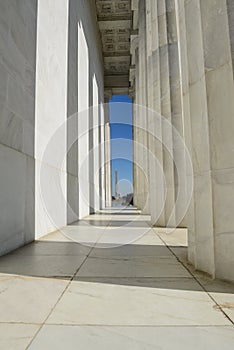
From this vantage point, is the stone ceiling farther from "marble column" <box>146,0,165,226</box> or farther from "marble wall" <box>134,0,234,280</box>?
"marble wall" <box>134,0,234,280</box>

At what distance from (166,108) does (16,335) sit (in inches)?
286

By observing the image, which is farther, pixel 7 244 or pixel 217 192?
pixel 7 244

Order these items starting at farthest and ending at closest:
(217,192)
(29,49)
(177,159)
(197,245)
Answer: (177,159)
(29,49)
(197,245)
(217,192)

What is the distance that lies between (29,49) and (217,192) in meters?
4.95

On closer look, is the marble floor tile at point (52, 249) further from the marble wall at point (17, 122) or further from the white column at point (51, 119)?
the white column at point (51, 119)

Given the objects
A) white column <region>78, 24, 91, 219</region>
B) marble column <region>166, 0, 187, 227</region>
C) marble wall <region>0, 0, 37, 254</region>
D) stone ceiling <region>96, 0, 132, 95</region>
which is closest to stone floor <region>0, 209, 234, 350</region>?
marble wall <region>0, 0, 37, 254</region>

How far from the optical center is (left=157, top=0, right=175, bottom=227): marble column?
292 inches

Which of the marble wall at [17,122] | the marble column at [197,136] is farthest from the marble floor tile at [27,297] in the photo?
the marble column at [197,136]

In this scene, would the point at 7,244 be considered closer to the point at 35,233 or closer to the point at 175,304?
the point at 35,233

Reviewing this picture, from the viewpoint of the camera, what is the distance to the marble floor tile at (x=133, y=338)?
5.05ft

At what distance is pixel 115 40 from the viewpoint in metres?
22.4

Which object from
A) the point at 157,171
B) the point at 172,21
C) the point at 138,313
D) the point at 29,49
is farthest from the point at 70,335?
the point at 172,21

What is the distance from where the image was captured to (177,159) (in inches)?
289

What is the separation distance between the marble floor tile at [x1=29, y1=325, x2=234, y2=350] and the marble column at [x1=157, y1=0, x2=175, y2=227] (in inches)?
220
